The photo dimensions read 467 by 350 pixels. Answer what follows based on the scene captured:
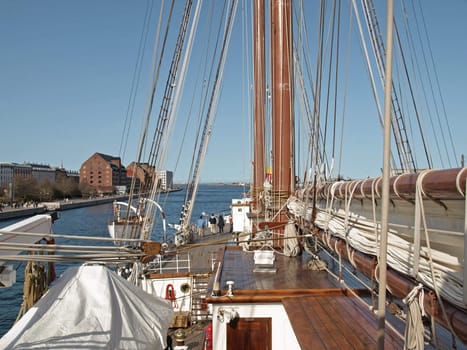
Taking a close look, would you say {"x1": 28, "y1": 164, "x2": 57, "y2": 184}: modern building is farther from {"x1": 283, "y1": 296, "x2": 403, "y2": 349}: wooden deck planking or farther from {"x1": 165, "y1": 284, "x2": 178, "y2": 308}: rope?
{"x1": 283, "y1": 296, "x2": 403, "y2": 349}: wooden deck planking

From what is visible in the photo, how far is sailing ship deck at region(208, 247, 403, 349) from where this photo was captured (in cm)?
351

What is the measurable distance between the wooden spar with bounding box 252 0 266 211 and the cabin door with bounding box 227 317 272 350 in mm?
11062

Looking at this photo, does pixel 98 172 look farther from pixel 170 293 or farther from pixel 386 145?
pixel 386 145

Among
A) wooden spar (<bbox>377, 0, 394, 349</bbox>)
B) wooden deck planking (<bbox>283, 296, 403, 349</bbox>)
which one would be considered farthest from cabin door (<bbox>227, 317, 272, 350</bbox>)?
wooden spar (<bbox>377, 0, 394, 349</bbox>)

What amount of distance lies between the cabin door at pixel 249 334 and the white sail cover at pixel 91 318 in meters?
0.86

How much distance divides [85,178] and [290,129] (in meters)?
112

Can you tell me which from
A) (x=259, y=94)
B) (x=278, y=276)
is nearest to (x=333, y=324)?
(x=278, y=276)

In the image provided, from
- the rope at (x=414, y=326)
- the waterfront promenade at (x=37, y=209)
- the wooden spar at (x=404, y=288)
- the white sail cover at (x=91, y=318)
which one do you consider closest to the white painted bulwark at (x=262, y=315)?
the white sail cover at (x=91, y=318)

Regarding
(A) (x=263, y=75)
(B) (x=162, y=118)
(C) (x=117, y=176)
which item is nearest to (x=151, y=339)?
(B) (x=162, y=118)

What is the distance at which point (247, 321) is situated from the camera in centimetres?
468

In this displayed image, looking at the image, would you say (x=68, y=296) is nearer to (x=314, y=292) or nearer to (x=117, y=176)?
(x=314, y=292)

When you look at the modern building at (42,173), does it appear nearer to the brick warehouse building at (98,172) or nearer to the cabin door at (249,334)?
the brick warehouse building at (98,172)

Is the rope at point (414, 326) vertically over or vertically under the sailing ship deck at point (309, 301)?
over

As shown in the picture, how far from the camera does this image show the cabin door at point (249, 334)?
4.61 meters
